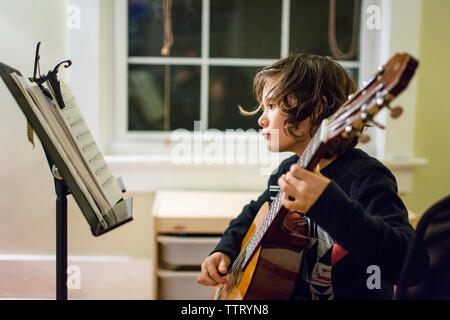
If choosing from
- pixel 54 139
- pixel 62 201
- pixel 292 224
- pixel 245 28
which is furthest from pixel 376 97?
pixel 245 28

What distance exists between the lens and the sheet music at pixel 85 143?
85 cm

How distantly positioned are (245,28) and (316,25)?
0.31 m

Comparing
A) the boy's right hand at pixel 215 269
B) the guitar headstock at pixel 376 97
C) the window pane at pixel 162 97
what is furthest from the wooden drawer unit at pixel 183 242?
the guitar headstock at pixel 376 97

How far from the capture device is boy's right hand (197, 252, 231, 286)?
1046 mm

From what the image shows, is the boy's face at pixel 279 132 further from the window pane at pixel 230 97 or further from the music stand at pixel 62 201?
the window pane at pixel 230 97

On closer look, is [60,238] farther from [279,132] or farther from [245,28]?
[245,28]

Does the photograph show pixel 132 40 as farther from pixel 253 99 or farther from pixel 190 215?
pixel 190 215

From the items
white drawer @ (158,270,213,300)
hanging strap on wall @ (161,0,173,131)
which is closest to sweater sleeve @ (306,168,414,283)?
white drawer @ (158,270,213,300)

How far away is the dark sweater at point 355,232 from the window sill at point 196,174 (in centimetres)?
91

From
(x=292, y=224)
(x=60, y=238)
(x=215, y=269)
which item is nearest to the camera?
(x=292, y=224)

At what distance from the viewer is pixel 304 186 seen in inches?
27.9

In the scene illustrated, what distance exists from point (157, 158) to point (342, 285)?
109 centimetres

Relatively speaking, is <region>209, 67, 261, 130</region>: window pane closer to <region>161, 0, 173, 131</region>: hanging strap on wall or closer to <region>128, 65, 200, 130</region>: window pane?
<region>128, 65, 200, 130</region>: window pane

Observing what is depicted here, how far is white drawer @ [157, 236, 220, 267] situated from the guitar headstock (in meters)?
0.92
